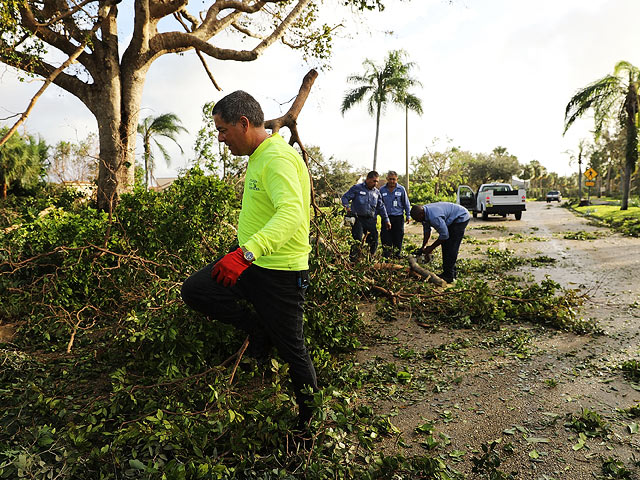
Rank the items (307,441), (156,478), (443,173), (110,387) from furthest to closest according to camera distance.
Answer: (443,173) < (110,387) < (307,441) < (156,478)

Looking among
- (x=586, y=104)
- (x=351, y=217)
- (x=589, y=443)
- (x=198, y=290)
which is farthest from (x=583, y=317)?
(x=586, y=104)

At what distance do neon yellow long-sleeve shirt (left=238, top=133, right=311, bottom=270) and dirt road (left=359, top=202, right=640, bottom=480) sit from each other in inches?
59.6

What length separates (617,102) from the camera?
23.4 metres

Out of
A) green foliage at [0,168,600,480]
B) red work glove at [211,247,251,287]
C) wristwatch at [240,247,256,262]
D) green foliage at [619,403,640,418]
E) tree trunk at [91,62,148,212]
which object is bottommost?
green foliage at [619,403,640,418]

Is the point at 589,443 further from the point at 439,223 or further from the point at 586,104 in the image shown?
the point at 586,104

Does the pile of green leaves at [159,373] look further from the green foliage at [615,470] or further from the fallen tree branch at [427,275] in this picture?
the fallen tree branch at [427,275]

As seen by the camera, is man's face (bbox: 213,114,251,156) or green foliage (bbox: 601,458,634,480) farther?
man's face (bbox: 213,114,251,156)

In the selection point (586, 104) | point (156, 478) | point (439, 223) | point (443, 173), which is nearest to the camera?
point (156, 478)

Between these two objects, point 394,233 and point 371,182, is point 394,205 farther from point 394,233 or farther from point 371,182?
point 371,182

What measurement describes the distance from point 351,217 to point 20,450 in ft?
22.4

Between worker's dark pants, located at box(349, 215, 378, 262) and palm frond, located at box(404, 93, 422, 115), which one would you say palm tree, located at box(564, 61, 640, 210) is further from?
worker's dark pants, located at box(349, 215, 378, 262)

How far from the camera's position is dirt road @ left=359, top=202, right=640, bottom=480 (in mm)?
2742

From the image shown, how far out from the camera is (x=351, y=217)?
8688 mm

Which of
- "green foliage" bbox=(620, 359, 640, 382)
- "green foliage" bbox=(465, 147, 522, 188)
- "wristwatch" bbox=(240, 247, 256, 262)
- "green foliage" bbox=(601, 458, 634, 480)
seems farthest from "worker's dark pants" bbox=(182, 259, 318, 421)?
"green foliage" bbox=(465, 147, 522, 188)
